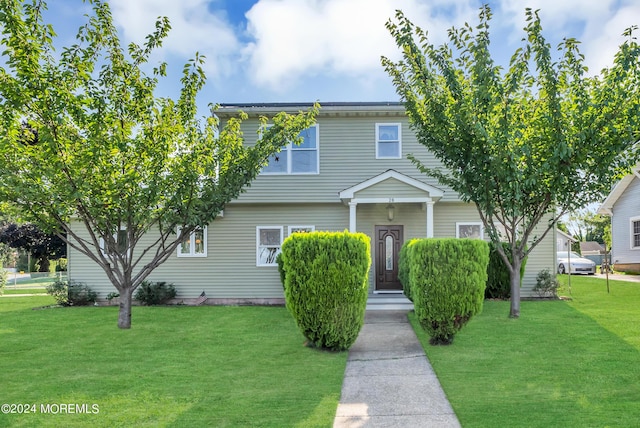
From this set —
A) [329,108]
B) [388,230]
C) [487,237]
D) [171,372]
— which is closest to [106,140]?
[171,372]

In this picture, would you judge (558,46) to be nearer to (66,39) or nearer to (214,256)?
(66,39)

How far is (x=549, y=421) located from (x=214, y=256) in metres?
10.5

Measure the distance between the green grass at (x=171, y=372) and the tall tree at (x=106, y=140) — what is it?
1482 mm

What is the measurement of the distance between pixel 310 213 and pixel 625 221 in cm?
1763

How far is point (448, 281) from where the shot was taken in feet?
21.6

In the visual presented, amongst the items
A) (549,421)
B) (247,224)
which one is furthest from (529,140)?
(247,224)

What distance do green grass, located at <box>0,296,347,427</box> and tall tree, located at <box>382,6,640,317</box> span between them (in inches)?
183

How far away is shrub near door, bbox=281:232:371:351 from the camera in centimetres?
638

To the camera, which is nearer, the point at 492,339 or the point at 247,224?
the point at 492,339

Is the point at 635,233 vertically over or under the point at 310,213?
under

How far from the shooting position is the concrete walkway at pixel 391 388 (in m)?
4.20

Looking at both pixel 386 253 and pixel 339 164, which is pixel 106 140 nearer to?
pixel 339 164

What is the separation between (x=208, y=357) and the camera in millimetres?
6566

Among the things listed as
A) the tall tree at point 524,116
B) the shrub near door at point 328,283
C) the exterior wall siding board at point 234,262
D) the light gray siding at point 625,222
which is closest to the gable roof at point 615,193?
the light gray siding at point 625,222
